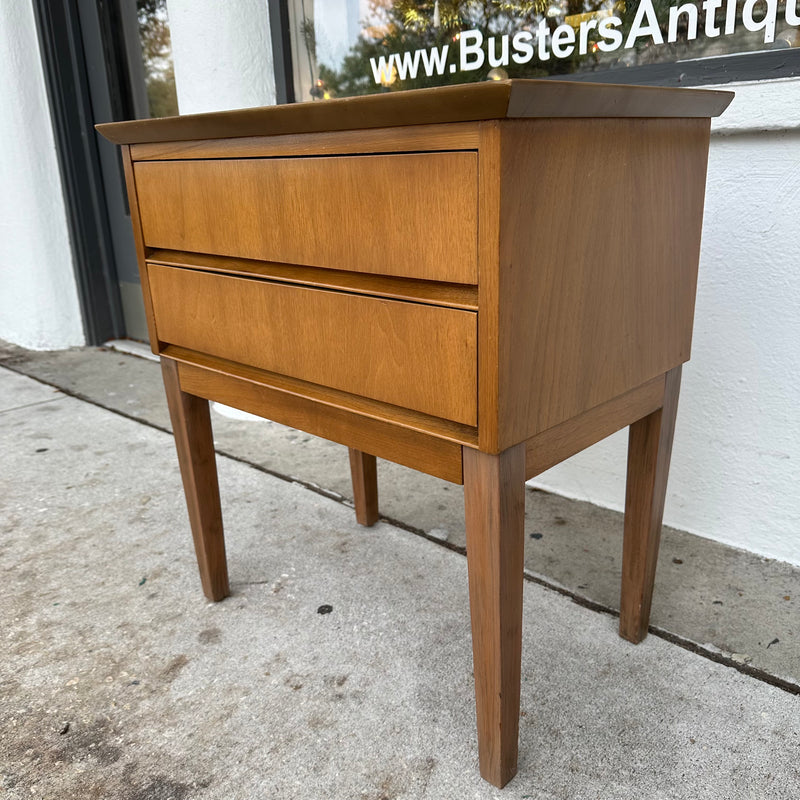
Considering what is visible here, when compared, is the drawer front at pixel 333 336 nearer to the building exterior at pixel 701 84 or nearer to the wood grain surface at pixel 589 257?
the wood grain surface at pixel 589 257

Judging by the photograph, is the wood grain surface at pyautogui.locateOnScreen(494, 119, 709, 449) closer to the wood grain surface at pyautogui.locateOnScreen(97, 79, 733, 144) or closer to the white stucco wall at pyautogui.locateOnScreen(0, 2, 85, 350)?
the wood grain surface at pyautogui.locateOnScreen(97, 79, 733, 144)

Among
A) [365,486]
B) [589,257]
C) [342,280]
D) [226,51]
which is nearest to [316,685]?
[365,486]

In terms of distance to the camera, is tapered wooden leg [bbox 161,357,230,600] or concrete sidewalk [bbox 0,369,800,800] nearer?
concrete sidewalk [bbox 0,369,800,800]

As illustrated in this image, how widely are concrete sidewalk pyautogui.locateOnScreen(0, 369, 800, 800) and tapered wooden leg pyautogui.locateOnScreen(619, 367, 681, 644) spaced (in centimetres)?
7

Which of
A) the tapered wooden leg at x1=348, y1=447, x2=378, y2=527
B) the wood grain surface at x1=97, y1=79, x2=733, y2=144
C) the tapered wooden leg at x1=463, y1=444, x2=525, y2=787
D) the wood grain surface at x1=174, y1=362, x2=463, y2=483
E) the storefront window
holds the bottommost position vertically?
the tapered wooden leg at x1=348, y1=447, x2=378, y2=527

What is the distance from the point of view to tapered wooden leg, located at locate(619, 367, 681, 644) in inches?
50.3

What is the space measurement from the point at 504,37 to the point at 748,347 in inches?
38.1

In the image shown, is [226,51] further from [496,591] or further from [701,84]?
[496,591]

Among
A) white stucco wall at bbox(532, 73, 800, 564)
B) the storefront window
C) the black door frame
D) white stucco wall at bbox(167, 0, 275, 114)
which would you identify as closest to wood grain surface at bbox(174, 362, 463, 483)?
white stucco wall at bbox(532, 73, 800, 564)

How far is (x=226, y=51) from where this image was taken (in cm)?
239

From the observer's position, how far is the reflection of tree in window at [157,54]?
10.8 feet

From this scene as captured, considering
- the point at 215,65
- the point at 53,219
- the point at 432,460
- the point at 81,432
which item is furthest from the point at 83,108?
the point at 432,460

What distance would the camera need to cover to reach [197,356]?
137 centimetres

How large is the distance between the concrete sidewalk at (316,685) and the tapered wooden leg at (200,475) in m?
0.08
